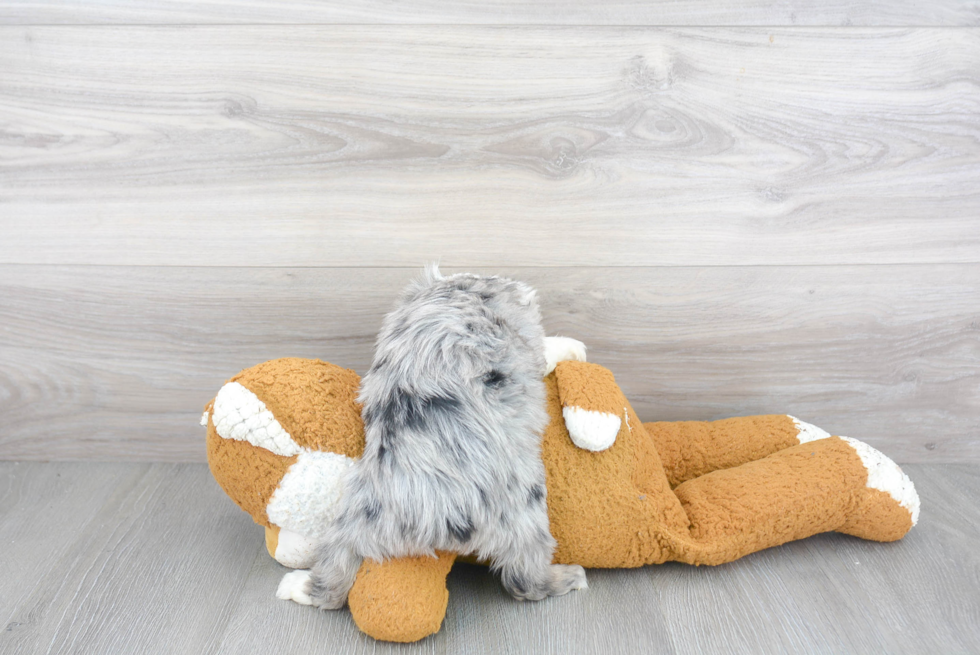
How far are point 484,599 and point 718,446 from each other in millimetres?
419

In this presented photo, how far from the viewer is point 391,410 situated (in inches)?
30.0

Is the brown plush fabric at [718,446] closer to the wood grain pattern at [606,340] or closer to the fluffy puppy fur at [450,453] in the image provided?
the wood grain pattern at [606,340]

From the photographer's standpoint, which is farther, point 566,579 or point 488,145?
point 488,145

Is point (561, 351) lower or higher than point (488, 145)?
lower

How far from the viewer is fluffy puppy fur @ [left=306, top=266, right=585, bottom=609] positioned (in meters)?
0.74

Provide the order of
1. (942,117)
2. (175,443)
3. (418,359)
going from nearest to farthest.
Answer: (418,359)
(942,117)
(175,443)

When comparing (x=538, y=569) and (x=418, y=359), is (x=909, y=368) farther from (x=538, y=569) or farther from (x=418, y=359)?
(x=418, y=359)

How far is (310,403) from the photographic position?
0.82m

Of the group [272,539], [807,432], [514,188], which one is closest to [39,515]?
[272,539]

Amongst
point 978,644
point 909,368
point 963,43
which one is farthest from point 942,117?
point 978,644

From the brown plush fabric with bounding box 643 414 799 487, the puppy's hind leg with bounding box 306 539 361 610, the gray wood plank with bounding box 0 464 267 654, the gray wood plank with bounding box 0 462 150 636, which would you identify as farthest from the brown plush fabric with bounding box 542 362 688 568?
the gray wood plank with bounding box 0 462 150 636

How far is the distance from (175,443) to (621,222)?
816mm

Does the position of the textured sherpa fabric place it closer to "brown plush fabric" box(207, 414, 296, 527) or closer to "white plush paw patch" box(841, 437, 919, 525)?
"brown plush fabric" box(207, 414, 296, 527)

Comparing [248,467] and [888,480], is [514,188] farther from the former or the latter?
[888,480]
